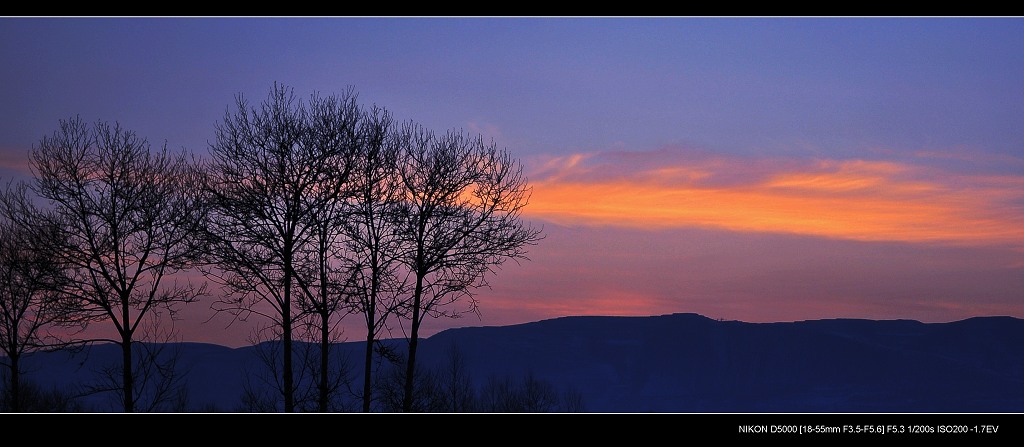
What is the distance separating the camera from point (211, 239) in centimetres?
3228

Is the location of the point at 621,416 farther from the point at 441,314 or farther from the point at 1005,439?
the point at 441,314

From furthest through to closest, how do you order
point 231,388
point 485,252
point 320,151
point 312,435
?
point 231,388 → point 485,252 → point 320,151 → point 312,435

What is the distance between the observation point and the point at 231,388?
18650 centimetres

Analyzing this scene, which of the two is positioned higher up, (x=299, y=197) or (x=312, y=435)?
(x=299, y=197)

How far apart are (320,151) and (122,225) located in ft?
26.1

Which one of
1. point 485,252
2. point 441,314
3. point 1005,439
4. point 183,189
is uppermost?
point 183,189

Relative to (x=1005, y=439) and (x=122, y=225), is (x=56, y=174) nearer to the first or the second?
(x=122, y=225)

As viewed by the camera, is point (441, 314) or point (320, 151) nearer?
point (320, 151)
